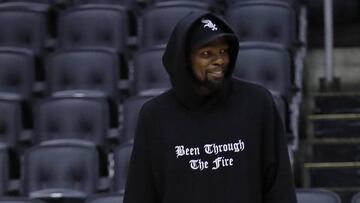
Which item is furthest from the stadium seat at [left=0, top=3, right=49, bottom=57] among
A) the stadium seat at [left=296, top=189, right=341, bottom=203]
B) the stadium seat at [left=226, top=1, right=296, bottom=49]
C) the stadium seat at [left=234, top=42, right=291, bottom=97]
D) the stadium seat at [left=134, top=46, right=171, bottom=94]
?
the stadium seat at [left=296, top=189, right=341, bottom=203]

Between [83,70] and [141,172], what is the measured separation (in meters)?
3.39

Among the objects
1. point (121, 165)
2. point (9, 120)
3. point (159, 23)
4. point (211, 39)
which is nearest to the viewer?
point (211, 39)

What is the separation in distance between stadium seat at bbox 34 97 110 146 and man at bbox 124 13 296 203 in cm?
288

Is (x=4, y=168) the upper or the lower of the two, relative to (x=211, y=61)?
lower

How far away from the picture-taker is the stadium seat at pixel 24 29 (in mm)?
5566

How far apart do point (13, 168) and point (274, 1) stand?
1.95 meters

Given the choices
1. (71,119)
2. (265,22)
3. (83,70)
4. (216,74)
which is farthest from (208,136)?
(265,22)

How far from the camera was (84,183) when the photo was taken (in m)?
4.27

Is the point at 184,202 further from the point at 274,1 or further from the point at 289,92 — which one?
the point at 274,1

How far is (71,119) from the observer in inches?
187

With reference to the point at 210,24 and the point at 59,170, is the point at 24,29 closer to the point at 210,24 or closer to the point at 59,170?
the point at 59,170

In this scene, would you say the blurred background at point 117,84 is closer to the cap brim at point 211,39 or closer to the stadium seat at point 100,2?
the stadium seat at point 100,2

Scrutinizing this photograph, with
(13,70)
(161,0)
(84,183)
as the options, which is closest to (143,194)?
(84,183)

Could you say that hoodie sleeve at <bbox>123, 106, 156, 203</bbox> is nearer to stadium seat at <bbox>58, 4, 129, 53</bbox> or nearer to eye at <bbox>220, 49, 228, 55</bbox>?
eye at <bbox>220, 49, 228, 55</bbox>
